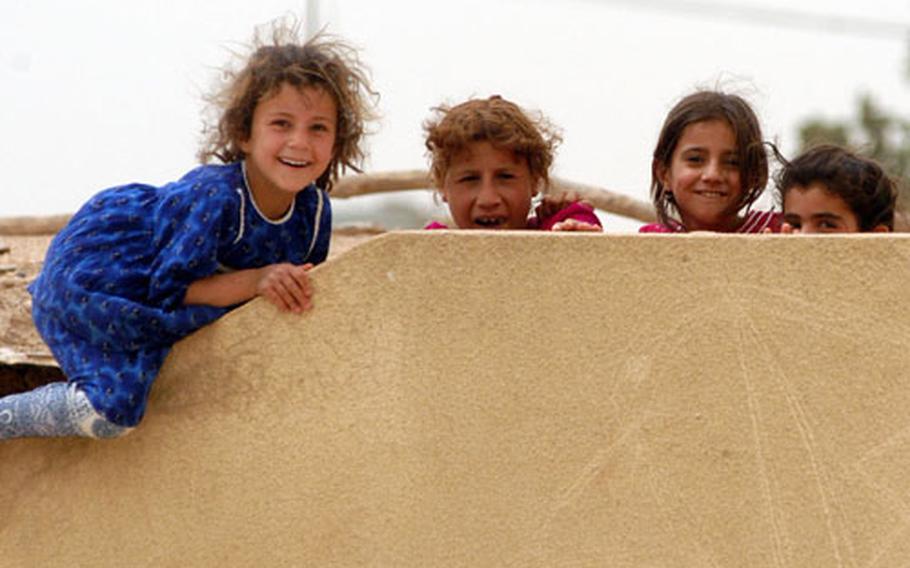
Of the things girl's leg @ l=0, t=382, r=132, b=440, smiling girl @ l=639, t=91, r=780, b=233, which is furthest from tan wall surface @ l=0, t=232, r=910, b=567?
smiling girl @ l=639, t=91, r=780, b=233

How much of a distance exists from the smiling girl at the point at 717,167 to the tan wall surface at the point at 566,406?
0.84 meters

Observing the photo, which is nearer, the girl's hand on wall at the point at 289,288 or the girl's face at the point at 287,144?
the girl's hand on wall at the point at 289,288

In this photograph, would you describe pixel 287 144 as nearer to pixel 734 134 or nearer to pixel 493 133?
pixel 493 133

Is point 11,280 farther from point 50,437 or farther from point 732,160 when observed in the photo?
point 732,160

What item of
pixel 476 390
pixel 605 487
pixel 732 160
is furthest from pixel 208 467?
pixel 732 160

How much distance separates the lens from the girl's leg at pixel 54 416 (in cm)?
284

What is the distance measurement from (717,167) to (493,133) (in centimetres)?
57

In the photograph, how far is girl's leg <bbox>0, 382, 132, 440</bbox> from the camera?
284cm

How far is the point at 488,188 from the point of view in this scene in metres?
3.61

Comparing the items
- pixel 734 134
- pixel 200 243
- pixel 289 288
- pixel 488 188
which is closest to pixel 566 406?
pixel 289 288

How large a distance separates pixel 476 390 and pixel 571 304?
248mm

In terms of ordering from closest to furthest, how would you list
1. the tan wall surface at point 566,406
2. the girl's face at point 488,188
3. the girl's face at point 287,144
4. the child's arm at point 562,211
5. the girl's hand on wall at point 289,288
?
1. the tan wall surface at point 566,406
2. the girl's hand on wall at point 289,288
3. the girl's face at point 287,144
4. the child's arm at point 562,211
5. the girl's face at point 488,188

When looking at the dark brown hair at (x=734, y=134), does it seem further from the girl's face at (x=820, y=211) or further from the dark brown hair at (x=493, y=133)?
the dark brown hair at (x=493, y=133)

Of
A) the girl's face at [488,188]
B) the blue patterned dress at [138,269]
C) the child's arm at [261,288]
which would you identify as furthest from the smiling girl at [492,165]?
the child's arm at [261,288]
